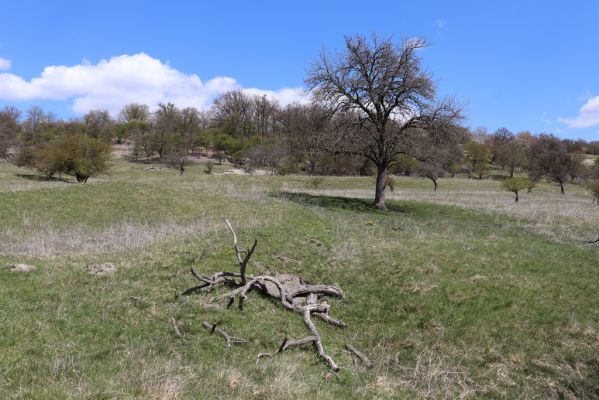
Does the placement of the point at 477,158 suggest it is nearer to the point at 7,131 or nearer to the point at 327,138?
the point at 327,138

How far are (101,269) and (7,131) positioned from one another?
93314 mm

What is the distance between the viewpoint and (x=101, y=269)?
12672mm

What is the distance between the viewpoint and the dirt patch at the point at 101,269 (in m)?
12.4

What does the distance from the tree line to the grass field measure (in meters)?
13.1

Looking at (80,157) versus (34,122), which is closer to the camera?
(80,157)

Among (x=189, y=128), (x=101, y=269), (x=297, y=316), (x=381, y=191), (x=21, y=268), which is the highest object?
(x=189, y=128)

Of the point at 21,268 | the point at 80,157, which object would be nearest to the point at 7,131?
the point at 80,157

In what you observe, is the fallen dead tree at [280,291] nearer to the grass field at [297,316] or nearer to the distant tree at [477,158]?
the grass field at [297,316]

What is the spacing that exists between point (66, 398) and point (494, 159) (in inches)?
5341

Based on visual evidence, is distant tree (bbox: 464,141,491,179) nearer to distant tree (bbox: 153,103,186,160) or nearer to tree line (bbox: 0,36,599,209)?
tree line (bbox: 0,36,599,209)

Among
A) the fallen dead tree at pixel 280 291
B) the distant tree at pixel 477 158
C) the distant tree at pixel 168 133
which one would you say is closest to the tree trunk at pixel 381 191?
the fallen dead tree at pixel 280 291

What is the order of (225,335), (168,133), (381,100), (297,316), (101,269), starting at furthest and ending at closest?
(168,133)
(381,100)
(101,269)
(297,316)
(225,335)

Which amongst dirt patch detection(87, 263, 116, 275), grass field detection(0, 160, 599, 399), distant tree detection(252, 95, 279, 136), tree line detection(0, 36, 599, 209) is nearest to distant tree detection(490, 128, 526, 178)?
tree line detection(0, 36, 599, 209)

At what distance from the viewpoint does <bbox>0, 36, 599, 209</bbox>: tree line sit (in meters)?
31.5
